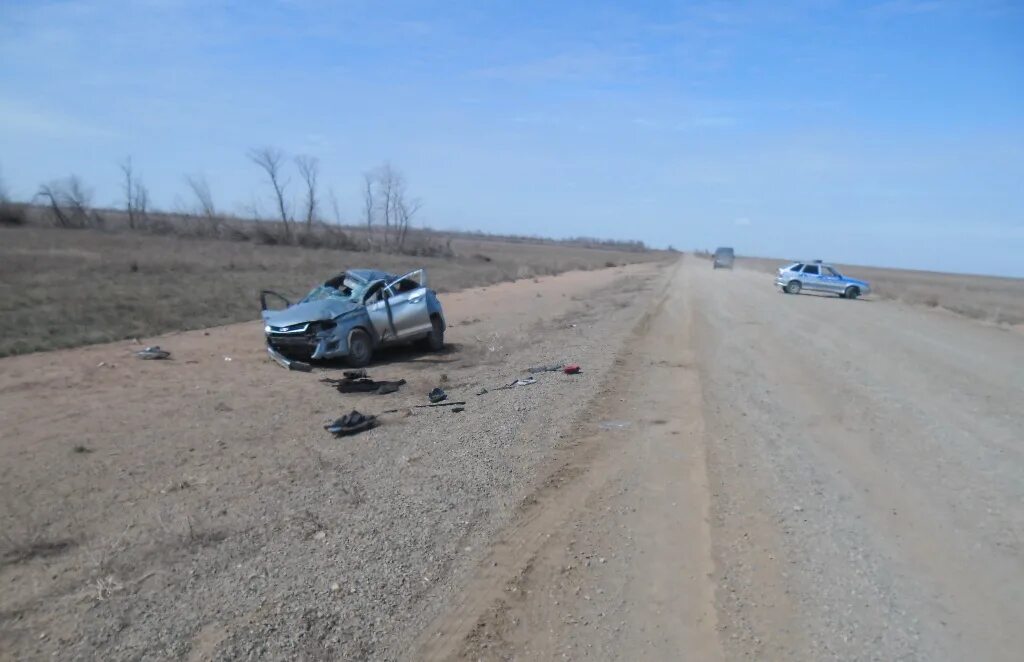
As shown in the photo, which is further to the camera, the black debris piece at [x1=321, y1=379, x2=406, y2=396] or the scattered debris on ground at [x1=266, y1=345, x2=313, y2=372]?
the scattered debris on ground at [x1=266, y1=345, x2=313, y2=372]

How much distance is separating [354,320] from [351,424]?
5.30 meters

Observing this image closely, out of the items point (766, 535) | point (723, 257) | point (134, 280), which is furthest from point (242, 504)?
point (723, 257)

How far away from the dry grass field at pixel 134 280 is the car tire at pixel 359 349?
6396 millimetres

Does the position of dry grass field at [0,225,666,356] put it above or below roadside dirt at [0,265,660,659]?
below

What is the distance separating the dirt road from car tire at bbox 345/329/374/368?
16.7 ft

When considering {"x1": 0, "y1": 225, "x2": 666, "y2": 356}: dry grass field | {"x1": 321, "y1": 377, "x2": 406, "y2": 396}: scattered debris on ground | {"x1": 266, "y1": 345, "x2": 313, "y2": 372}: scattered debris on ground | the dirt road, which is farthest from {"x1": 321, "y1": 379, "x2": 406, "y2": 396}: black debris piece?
{"x1": 0, "y1": 225, "x2": 666, "y2": 356}: dry grass field

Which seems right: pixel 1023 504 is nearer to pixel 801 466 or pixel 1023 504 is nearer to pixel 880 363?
pixel 801 466

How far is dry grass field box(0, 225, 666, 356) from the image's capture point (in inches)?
711

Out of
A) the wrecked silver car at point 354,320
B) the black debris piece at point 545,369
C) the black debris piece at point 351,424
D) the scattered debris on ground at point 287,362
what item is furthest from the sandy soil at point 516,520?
the wrecked silver car at point 354,320

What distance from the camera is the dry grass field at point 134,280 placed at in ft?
59.2

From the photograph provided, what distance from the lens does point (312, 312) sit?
1398 centimetres

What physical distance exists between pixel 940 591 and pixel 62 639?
5.32 meters

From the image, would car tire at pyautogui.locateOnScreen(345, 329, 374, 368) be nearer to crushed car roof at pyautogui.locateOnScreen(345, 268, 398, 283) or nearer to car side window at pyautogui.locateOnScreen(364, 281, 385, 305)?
car side window at pyautogui.locateOnScreen(364, 281, 385, 305)

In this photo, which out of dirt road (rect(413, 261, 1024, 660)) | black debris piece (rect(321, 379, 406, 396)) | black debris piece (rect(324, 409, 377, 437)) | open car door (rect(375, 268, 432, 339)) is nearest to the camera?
dirt road (rect(413, 261, 1024, 660))
